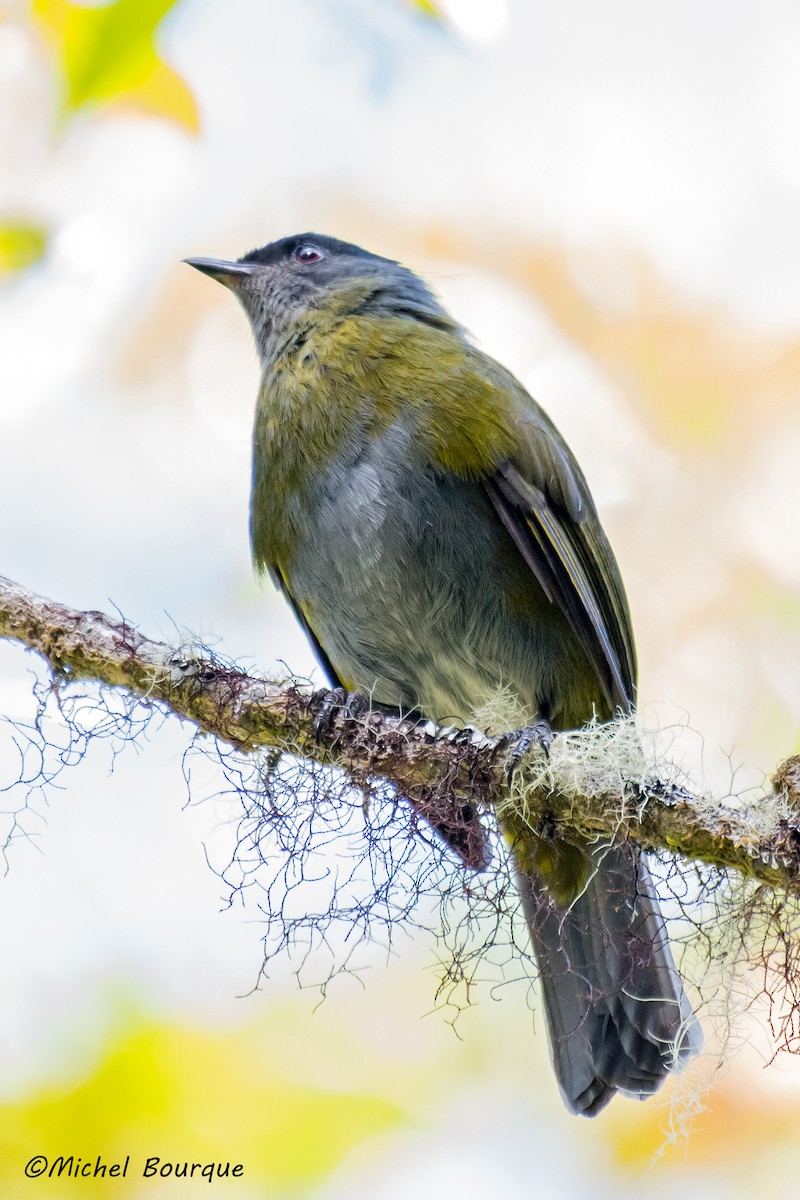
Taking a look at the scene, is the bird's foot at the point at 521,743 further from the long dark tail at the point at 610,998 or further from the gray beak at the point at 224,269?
the gray beak at the point at 224,269

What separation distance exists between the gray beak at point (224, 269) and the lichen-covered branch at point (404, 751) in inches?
70.2

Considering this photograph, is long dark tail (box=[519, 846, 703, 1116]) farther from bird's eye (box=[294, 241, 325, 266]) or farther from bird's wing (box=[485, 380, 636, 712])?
bird's eye (box=[294, 241, 325, 266])

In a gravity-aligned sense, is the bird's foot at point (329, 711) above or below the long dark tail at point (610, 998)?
above

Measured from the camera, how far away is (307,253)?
13.3 ft

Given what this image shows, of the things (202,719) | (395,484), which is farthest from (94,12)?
(202,719)

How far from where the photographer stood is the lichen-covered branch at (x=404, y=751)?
222 centimetres

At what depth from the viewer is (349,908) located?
8.20 ft

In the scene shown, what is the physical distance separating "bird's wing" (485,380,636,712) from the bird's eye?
1.06 meters

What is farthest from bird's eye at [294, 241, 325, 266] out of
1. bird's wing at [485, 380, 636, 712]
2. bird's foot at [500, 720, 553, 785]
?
bird's foot at [500, 720, 553, 785]

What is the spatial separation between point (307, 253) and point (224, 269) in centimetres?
29

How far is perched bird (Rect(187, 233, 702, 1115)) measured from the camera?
9.54 ft

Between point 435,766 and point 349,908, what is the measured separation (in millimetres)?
351

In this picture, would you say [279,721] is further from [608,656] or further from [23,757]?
[608,656]

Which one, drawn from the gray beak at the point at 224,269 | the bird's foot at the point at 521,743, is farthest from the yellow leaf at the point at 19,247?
the bird's foot at the point at 521,743
